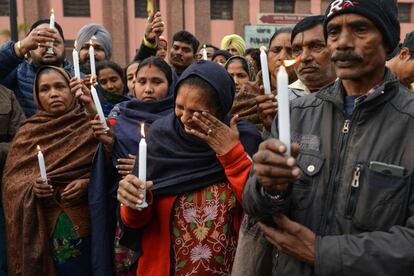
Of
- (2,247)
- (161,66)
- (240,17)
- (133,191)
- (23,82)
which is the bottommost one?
(2,247)

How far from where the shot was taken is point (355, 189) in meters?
1.58

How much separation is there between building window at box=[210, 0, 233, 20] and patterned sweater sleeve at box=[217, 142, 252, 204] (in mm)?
25128

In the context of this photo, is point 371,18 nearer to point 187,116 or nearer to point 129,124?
point 187,116

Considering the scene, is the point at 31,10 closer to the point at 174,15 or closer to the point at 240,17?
the point at 174,15

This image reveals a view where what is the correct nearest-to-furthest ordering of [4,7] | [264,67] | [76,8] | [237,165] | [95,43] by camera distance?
1. [264,67]
2. [237,165]
3. [95,43]
4. [4,7]
5. [76,8]

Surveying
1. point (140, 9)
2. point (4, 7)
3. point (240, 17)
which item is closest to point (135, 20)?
point (140, 9)

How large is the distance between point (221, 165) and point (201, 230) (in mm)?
324

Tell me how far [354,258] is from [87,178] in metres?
2.06

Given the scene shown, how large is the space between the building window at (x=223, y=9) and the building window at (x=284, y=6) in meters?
A: 2.70

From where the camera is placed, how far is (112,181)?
120 inches

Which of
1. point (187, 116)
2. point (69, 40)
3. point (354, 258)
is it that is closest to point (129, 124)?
point (187, 116)

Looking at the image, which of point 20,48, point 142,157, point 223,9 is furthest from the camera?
point 223,9

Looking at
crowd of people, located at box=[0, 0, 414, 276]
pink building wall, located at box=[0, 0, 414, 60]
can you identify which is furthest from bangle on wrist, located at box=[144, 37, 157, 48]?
pink building wall, located at box=[0, 0, 414, 60]

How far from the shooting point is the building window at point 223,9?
26.3 meters
